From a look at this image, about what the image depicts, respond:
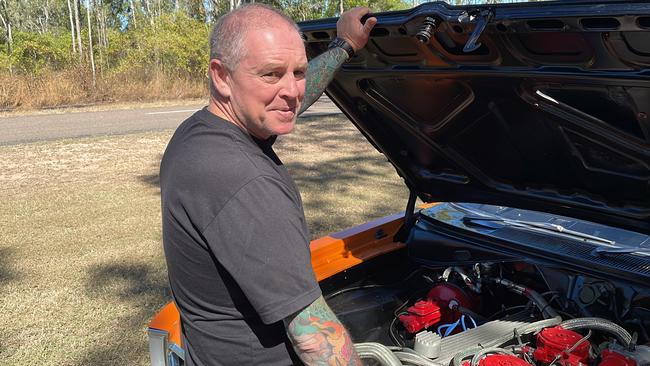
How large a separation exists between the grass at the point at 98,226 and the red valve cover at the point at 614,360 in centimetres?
254

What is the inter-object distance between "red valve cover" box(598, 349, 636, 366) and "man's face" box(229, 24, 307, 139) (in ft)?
4.11

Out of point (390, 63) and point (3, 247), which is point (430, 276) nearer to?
point (390, 63)

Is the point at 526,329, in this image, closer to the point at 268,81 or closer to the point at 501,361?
the point at 501,361

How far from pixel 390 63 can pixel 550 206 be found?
0.87 m

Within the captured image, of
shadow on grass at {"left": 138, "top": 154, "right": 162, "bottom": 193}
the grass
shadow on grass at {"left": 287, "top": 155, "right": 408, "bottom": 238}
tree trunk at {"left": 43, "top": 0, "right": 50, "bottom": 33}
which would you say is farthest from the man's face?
tree trunk at {"left": 43, "top": 0, "right": 50, "bottom": 33}

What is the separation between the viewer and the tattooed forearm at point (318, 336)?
128 cm

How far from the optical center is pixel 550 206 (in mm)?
2172

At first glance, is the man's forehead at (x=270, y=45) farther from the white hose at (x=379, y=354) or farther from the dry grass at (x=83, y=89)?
the dry grass at (x=83, y=89)

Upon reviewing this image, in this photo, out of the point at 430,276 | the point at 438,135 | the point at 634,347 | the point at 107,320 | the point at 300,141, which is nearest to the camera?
the point at 634,347

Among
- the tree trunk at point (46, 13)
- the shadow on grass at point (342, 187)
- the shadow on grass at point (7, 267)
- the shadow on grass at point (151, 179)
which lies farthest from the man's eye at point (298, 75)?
the tree trunk at point (46, 13)

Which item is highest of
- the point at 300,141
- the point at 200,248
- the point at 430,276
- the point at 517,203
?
the point at 200,248

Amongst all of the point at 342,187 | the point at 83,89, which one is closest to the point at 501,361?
the point at 342,187

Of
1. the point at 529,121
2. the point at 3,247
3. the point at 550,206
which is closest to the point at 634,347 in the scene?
the point at 550,206

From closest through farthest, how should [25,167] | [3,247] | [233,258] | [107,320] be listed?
[233,258], [107,320], [3,247], [25,167]
